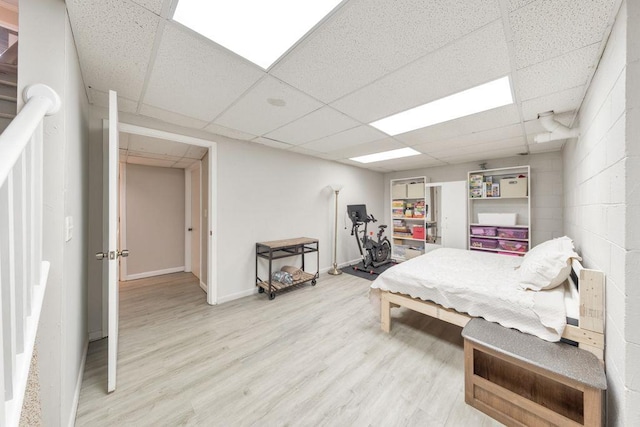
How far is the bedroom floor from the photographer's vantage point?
4.82 feet

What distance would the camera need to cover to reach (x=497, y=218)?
4.07m

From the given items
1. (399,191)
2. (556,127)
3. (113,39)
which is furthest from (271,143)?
(399,191)

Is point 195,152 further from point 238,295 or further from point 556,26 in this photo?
point 556,26

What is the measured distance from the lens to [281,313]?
9.23 feet

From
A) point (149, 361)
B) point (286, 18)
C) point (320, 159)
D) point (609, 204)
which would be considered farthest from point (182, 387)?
point (320, 159)

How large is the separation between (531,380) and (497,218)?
10.5ft

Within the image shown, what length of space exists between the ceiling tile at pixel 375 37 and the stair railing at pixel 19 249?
4.20ft

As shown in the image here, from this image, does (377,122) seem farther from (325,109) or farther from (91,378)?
(91,378)

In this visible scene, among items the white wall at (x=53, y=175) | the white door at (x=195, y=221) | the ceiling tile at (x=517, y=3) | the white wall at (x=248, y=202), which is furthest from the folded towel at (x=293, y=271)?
the ceiling tile at (x=517, y=3)

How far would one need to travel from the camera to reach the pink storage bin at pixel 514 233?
12.8 ft

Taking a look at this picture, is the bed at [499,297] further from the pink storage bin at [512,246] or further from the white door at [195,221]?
the white door at [195,221]

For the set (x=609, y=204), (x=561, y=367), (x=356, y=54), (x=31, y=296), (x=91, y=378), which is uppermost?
(x=356, y=54)

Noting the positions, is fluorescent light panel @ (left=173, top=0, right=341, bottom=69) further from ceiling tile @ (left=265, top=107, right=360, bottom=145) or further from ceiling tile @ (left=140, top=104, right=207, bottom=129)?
ceiling tile @ (left=140, top=104, right=207, bottom=129)

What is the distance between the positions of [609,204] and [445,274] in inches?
51.4
